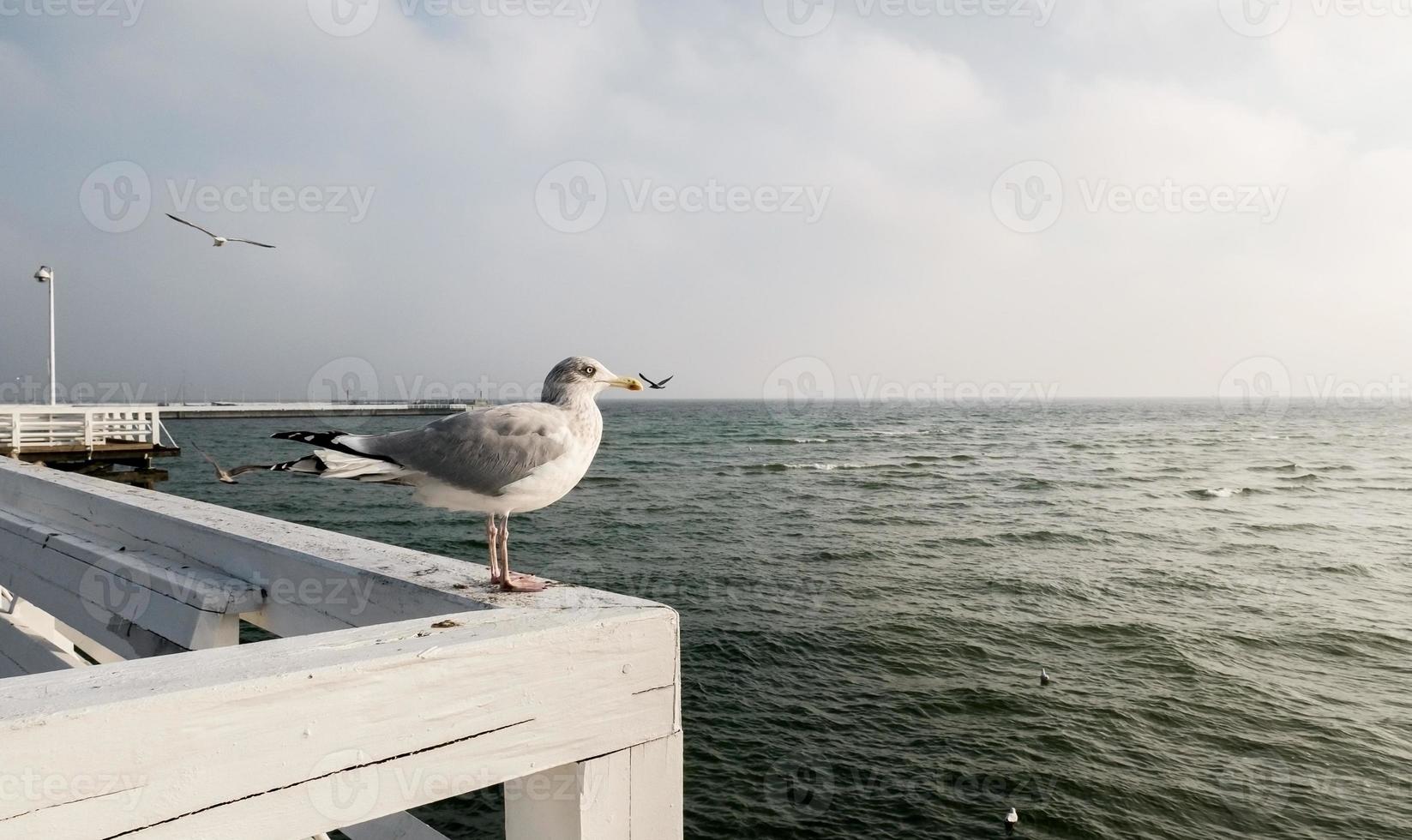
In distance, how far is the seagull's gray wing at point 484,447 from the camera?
7.09 feet

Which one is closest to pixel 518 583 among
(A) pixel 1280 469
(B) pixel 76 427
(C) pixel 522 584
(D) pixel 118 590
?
(C) pixel 522 584

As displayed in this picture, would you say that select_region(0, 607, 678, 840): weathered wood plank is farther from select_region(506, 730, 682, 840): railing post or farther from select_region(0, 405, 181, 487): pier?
select_region(0, 405, 181, 487): pier

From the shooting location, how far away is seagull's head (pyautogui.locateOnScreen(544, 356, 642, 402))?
2.45 m

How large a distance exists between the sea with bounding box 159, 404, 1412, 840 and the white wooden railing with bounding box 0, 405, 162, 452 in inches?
214

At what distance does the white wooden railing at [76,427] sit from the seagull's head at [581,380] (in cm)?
1822

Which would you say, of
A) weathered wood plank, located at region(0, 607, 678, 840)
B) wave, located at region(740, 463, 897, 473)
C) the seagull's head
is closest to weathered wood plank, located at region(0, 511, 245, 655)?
weathered wood plank, located at region(0, 607, 678, 840)

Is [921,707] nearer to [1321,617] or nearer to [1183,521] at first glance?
[1321,617]

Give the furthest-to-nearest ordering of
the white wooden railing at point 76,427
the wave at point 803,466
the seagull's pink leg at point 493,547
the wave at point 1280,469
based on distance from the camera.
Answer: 1. the wave at point 1280,469
2. the wave at point 803,466
3. the white wooden railing at point 76,427
4. the seagull's pink leg at point 493,547

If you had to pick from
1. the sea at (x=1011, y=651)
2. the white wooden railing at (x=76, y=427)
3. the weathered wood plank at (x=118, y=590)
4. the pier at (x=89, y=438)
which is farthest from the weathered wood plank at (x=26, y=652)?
the white wooden railing at (x=76, y=427)

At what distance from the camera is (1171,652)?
10766 millimetres

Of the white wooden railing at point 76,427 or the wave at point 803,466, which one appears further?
the wave at point 803,466

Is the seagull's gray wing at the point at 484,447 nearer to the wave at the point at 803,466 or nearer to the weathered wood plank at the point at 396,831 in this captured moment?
the weathered wood plank at the point at 396,831

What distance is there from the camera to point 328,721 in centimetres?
96

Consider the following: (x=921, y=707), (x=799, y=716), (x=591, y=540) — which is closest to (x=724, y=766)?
(x=799, y=716)
